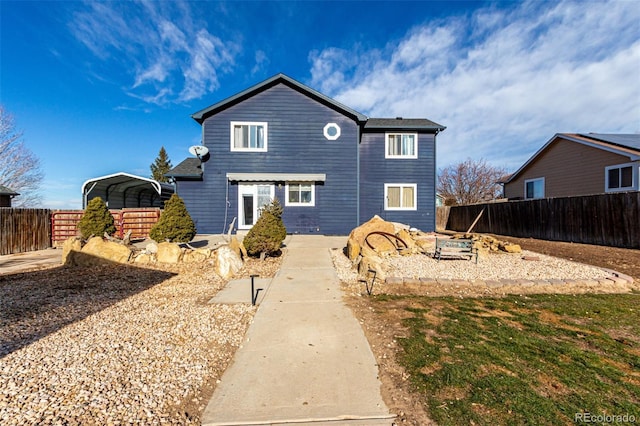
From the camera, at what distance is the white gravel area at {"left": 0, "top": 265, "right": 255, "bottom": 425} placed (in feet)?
7.93

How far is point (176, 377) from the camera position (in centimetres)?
290

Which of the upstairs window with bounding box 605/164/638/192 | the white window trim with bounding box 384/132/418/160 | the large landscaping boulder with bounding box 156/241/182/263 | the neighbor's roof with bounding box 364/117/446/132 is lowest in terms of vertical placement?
the large landscaping boulder with bounding box 156/241/182/263

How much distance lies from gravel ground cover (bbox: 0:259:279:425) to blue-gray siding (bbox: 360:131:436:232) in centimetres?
1120

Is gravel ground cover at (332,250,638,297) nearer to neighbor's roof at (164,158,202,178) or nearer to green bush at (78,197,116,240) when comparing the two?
green bush at (78,197,116,240)

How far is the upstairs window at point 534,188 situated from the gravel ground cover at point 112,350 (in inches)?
916

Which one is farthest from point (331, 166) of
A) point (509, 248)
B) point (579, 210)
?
point (579, 210)

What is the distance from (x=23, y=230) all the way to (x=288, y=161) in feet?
38.2

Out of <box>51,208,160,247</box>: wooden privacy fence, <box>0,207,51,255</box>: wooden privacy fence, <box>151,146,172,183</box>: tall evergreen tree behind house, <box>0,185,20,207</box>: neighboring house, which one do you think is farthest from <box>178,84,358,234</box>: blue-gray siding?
<box>151,146,172,183</box>: tall evergreen tree behind house

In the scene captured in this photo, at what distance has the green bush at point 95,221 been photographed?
1030 cm

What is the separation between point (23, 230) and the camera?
37.1ft

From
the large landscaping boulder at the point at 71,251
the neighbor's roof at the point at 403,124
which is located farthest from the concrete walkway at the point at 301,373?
the neighbor's roof at the point at 403,124

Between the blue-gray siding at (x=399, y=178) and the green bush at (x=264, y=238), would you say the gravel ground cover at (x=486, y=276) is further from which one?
the blue-gray siding at (x=399, y=178)

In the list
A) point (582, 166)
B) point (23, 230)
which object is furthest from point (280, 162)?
point (582, 166)

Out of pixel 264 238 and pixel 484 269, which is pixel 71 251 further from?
pixel 484 269
